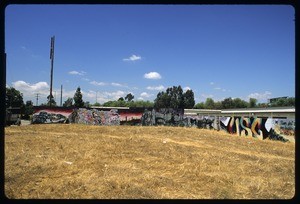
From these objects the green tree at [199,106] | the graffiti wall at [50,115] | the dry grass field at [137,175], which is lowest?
the dry grass field at [137,175]

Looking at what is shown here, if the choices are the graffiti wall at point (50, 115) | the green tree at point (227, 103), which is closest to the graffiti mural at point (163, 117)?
the graffiti wall at point (50, 115)

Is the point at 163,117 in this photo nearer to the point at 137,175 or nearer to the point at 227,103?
the point at 137,175

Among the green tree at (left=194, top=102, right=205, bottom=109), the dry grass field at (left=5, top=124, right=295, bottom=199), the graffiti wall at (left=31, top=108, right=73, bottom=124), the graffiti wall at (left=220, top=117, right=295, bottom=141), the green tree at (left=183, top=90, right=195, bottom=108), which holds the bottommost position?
the dry grass field at (left=5, top=124, right=295, bottom=199)

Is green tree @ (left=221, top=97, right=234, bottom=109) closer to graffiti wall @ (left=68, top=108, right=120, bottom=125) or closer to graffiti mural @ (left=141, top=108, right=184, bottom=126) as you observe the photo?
graffiti mural @ (left=141, top=108, right=184, bottom=126)

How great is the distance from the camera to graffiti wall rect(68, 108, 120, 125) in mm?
38062

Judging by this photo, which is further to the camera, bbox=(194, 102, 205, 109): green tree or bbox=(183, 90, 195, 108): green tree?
bbox=(194, 102, 205, 109): green tree

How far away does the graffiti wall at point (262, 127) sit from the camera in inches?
929

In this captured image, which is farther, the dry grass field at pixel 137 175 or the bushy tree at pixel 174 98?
the bushy tree at pixel 174 98

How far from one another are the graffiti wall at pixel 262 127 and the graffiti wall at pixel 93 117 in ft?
52.6

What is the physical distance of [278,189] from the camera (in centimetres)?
813

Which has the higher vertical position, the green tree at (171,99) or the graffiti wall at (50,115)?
the green tree at (171,99)


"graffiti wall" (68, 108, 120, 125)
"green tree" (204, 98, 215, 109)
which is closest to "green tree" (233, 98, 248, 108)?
"green tree" (204, 98, 215, 109)

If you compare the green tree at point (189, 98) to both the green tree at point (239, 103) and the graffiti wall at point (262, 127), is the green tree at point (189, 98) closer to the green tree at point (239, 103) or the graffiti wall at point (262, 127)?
the green tree at point (239, 103)

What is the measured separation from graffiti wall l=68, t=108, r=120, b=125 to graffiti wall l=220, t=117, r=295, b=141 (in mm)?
16038
